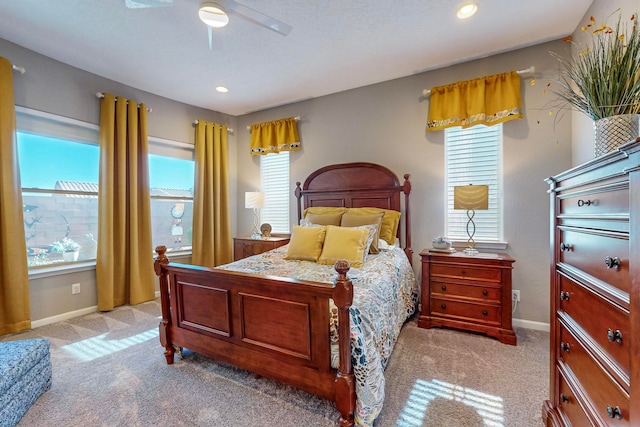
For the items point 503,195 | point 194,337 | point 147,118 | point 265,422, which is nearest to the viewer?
point 265,422

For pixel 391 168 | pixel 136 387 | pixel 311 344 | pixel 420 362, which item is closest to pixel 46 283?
pixel 136 387

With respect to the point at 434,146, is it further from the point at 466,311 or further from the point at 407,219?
the point at 466,311

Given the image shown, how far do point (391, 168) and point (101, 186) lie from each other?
11.2 feet

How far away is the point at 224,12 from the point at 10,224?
2.74m

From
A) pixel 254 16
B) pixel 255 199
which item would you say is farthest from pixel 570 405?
pixel 255 199

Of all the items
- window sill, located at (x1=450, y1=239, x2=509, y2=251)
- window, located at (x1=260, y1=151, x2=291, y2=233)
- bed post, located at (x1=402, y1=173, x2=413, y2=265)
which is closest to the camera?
window sill, located at (x1=450, y1=239, x2=509, y2=251)

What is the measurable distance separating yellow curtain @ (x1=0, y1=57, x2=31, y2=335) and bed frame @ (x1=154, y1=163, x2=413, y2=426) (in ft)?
5.48

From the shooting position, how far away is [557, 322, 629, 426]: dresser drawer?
82 centimetres

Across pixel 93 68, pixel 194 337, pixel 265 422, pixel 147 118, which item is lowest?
pixel 265 422

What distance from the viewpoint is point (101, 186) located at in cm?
313

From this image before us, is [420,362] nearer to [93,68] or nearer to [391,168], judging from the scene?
[391,168]

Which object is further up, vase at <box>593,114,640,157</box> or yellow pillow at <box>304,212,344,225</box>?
vase at <box>593,114,640,157</box>

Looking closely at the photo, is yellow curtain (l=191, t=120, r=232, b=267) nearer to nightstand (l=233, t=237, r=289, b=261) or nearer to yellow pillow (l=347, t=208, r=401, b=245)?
nightstand (l=233, t=237, r=289, b=261)

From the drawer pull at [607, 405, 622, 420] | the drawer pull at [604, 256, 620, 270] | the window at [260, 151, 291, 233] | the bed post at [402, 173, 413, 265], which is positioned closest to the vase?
the drawer pull at [604, 256, 620, 270]
